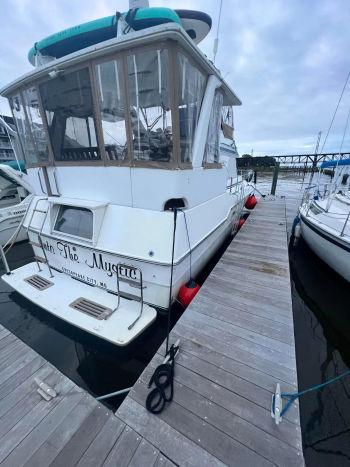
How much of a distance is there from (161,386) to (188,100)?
11.2 feet

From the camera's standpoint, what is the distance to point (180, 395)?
1910 millimetres

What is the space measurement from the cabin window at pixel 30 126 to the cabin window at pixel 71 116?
0.84 ft

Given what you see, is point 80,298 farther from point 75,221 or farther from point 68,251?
point 75,221

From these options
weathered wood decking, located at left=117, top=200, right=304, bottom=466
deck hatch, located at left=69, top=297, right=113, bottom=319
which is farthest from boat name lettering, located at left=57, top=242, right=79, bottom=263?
weathered wood decking, located at left=117, top=200, right=304, bottom=466

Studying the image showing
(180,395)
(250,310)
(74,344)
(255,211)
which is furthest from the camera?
(255,211)

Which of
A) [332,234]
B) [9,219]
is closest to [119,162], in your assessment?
[332,234]

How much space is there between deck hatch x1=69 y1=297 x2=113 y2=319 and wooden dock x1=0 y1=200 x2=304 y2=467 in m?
0.68

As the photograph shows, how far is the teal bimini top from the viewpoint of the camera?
2918 mm

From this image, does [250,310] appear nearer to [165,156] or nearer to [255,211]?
[165,156]

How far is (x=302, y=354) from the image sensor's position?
3328 mm

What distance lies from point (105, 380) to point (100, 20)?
5010 mm

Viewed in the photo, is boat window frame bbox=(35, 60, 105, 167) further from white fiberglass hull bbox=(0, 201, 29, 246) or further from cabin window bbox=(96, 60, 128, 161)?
white fiberglass hull bbox=(0, 201, 29, 246)

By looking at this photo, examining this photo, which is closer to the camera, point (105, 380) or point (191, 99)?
point (105, 380)

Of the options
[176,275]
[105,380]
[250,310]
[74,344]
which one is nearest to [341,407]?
[250,310]
